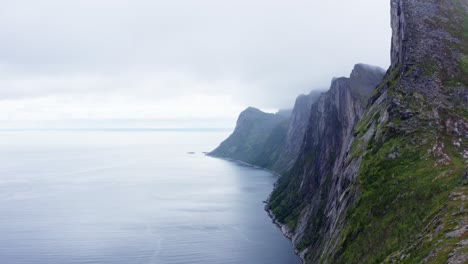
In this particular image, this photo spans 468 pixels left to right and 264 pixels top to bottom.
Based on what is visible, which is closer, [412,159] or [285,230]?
[412,159]

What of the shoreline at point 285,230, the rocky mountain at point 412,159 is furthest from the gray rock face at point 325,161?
the rocky mountain at point 412,159

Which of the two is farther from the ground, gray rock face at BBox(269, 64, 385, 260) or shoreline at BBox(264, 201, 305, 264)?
gray rock face at BBox(269, 64, 385, 260)

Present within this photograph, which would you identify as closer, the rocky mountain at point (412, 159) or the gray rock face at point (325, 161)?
the rocky mountain at point (412, 159)

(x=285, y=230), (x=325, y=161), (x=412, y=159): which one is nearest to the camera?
(x=412, y=159)

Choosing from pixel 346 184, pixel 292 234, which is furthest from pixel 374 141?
pixel 292 234

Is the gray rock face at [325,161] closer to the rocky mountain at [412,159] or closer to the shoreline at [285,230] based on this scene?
the shoreline at [285,230]

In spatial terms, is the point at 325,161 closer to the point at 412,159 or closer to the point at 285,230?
the point at 285,230

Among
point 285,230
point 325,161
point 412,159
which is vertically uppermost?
point 412,159

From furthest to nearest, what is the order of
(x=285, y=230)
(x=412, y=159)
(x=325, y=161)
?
(x=325, y=161)
(x=285, y=230)
(x=412, y=159)

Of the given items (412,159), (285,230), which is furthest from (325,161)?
(412,159)

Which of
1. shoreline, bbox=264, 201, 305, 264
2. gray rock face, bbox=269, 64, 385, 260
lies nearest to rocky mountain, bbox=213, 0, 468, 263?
shoreline, bbox=264, 201, 305, 264

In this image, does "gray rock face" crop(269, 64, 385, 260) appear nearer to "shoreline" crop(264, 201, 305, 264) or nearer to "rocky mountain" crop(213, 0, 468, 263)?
"shoreline" crop(264, 201, 305, 264)
